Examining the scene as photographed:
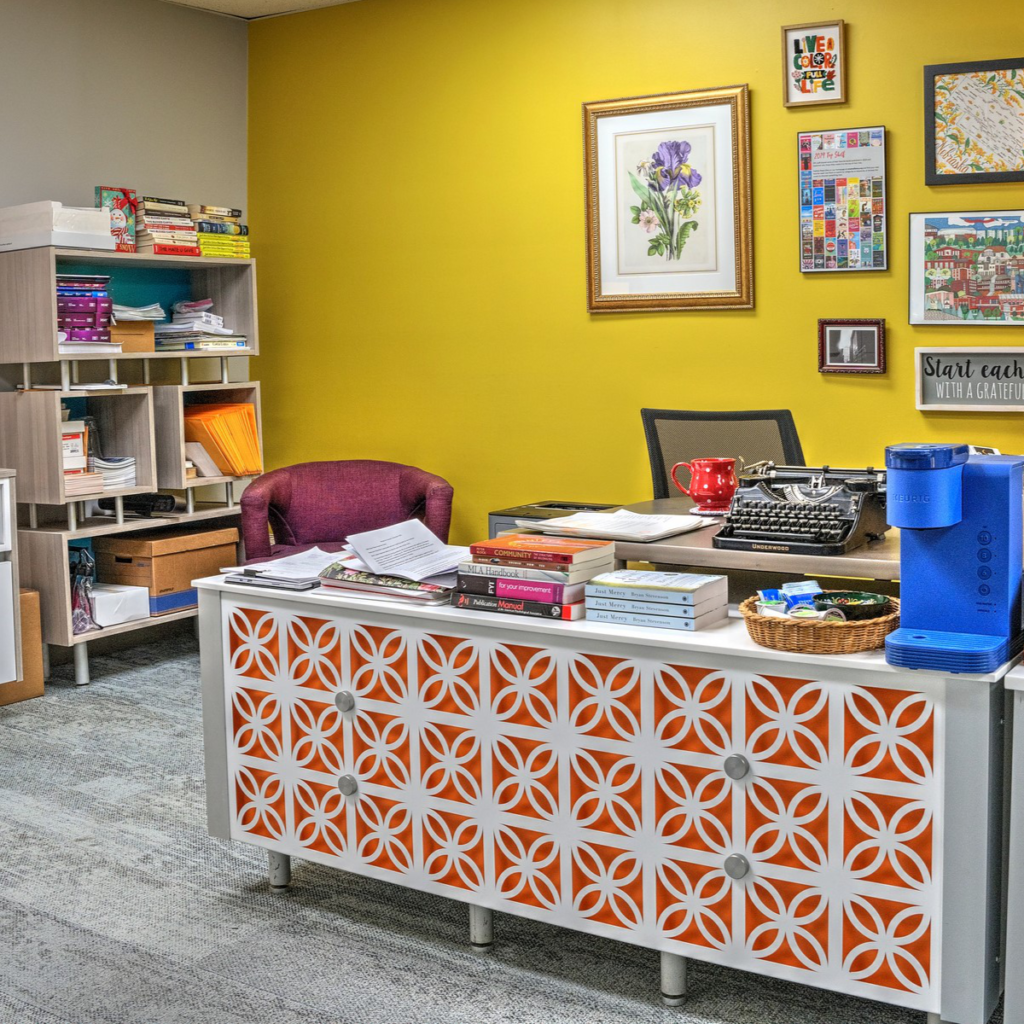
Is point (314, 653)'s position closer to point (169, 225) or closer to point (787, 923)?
point (787, 923)

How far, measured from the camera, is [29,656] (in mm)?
4730

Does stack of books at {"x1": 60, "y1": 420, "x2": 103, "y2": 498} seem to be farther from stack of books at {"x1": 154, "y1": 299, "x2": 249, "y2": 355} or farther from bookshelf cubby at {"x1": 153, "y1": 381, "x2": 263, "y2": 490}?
stack of books at {"x1": 154, "y1": 299, "x2": 249, "y2": 355}

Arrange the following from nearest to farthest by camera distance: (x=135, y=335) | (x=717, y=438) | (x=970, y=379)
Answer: (x=717, y=438)
(x=970, y=379)
(x=135, y=335)

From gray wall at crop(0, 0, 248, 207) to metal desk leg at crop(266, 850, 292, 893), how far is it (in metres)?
3.20

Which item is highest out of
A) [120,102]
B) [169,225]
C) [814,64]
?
[120,102]

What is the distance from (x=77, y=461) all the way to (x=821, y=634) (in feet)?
11.4

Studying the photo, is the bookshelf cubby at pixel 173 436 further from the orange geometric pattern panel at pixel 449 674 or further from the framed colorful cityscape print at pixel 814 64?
the orange geometric pattern panel at pixel 449 674

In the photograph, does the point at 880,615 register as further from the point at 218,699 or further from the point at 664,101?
the point at 664,101

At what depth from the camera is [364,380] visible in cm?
581

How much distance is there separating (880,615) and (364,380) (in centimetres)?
385

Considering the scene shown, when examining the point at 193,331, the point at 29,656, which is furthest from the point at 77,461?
the point at 193,331

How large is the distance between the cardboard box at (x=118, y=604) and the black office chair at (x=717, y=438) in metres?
2.23

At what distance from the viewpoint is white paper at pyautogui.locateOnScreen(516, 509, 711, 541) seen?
2801 millimetres

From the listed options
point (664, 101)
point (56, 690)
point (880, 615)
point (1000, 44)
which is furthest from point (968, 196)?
point (56, 690)
